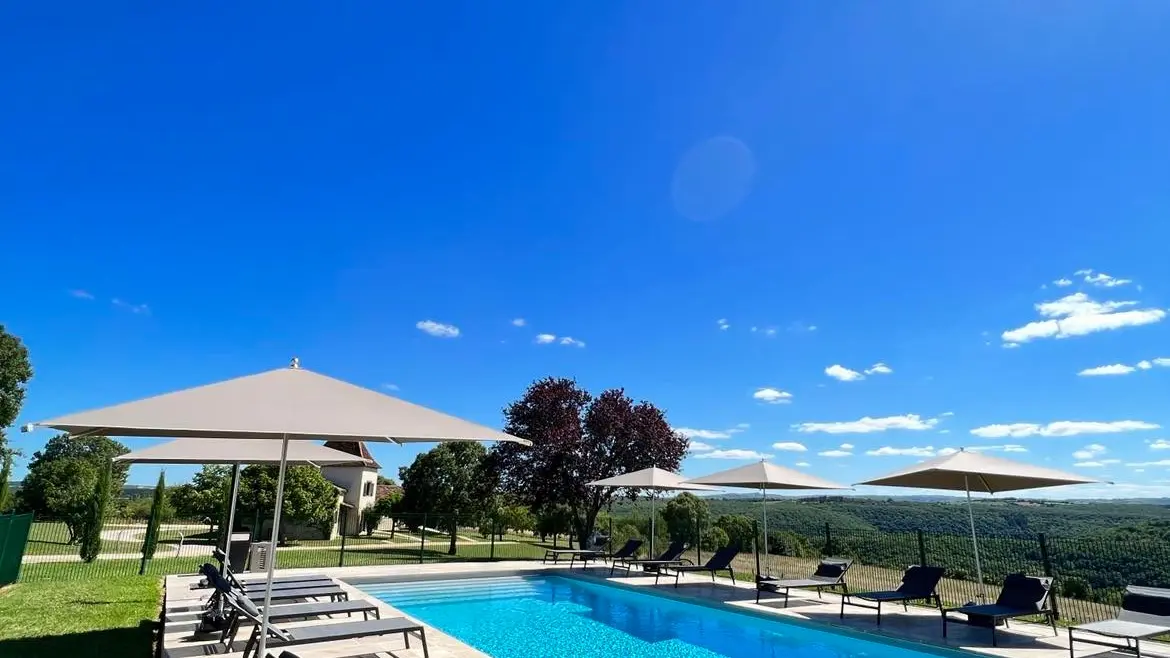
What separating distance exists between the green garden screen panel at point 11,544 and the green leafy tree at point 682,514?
954 inches

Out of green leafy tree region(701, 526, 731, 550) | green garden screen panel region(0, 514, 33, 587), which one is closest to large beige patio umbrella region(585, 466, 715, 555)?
green leafy tree region(701, 526, 731, 550)

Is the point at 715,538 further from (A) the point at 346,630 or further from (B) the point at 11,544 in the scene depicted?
(A) the point at 346,630

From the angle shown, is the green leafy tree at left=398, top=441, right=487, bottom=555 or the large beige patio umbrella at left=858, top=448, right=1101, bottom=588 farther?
the green leafy tree at left=398, top=441, right=487, bottom=555

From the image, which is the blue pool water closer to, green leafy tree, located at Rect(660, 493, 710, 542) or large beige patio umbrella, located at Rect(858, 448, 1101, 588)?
large beige patio umbrella, located at Rect(858, 448, 1101, 588)

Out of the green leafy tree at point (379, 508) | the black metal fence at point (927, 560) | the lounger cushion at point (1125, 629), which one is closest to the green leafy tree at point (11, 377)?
the black metal fence at point (927, 560)

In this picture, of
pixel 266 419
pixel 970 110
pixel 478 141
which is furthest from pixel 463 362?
pixel 266 419

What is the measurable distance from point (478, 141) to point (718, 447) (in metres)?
20.7

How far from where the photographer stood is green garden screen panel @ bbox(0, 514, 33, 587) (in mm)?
11688

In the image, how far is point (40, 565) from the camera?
15500 mm

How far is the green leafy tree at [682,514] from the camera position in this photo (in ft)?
98.7

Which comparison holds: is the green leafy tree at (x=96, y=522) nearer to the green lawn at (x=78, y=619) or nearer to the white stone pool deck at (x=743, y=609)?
the green lawn at (x=78, y=619)

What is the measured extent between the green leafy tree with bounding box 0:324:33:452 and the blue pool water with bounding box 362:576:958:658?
3356 cm

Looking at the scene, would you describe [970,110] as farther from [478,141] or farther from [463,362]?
[463,362]

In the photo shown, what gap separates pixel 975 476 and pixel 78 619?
44.3 feet
